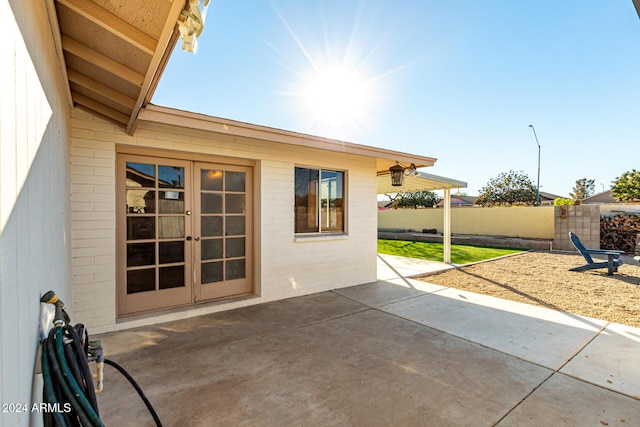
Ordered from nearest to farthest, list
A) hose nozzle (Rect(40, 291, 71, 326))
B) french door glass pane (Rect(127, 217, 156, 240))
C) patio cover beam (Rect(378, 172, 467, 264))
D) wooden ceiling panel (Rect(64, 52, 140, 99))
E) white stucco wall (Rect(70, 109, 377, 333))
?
hose nozzle (Rect(40, 291, 71, 326))
wooden ceiling panel (Rect(64, 52, 140, 99))
white stucco wall (Rect(70, 109, 377, 333))
french door glass pane (Rect(127, 217, 156, 240))
patio cover beam (Rect(378, 172, 467, 264))

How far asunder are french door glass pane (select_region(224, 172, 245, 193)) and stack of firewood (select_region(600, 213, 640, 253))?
13.3m

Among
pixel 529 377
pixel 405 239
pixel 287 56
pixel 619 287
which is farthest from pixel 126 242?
pixel 405 239

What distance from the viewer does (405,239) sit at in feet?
50.7

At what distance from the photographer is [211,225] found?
4754 millimetres

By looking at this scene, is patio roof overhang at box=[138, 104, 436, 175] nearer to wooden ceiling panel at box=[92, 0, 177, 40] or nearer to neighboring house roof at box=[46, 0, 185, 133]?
neighboring house roof at box=[46, 0, 185, 133]

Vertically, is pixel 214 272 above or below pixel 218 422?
above

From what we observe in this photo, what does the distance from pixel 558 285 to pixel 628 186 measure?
26.1 metres

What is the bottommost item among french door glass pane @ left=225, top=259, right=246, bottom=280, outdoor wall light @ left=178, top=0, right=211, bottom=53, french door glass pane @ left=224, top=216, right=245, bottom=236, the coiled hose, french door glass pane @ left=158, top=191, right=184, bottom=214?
french door glass pane @ left=225, top=259, right=246, bottom=280

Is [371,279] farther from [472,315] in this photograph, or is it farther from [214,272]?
[214,272]

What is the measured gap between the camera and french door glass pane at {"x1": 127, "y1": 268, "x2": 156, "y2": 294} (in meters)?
4.13

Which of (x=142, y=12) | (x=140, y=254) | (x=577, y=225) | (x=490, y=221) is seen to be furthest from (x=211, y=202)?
(x=490, y=221)

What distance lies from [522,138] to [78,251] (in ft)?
66.1

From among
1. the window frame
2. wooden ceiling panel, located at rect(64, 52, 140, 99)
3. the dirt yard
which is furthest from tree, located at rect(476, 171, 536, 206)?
wooden ceiling panel, located at rect(64, 52, 140, 99)

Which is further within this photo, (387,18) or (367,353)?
(387,18)
